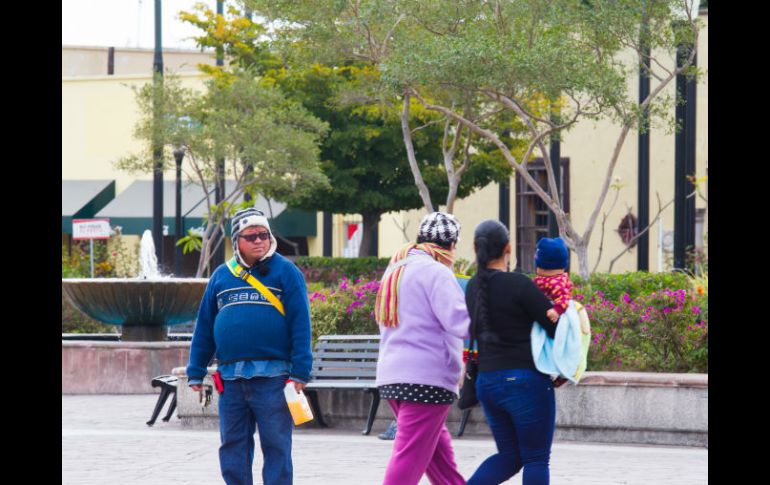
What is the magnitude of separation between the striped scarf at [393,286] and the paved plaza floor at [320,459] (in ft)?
6.65

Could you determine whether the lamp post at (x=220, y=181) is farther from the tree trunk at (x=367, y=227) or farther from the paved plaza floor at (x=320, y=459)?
the paved plaza floor at (x=320, y=459)

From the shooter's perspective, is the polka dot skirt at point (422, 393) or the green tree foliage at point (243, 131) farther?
the green tree foliage at point (243, 131)

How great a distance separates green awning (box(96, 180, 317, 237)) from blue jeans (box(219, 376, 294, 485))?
29144mm

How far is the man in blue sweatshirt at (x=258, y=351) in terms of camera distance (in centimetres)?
666

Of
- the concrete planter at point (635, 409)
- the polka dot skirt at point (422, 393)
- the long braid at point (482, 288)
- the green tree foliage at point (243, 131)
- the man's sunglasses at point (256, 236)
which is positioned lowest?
the concrete planter at point (635, 409)

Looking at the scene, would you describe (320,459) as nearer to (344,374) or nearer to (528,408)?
(344,374)

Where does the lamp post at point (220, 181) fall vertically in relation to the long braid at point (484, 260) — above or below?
above

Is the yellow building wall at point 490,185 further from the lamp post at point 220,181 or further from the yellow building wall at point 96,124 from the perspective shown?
the lamp post at point 220,181

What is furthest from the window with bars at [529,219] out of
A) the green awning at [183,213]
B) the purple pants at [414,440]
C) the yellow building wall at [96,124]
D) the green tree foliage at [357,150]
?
the purple pants at [414,440]

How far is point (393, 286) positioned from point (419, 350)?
1.17 feet

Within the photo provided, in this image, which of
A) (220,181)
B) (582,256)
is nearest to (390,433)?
(582,256)

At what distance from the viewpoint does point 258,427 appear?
6695mm

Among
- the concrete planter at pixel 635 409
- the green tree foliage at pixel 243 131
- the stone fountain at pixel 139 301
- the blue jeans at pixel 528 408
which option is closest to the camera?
the blue jeans at pixel 528 408

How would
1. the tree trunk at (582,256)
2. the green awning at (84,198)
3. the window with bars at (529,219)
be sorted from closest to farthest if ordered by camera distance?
the tree trunk at (582,256) → the window with bars at (529,219) → the green awning at (84,198)
